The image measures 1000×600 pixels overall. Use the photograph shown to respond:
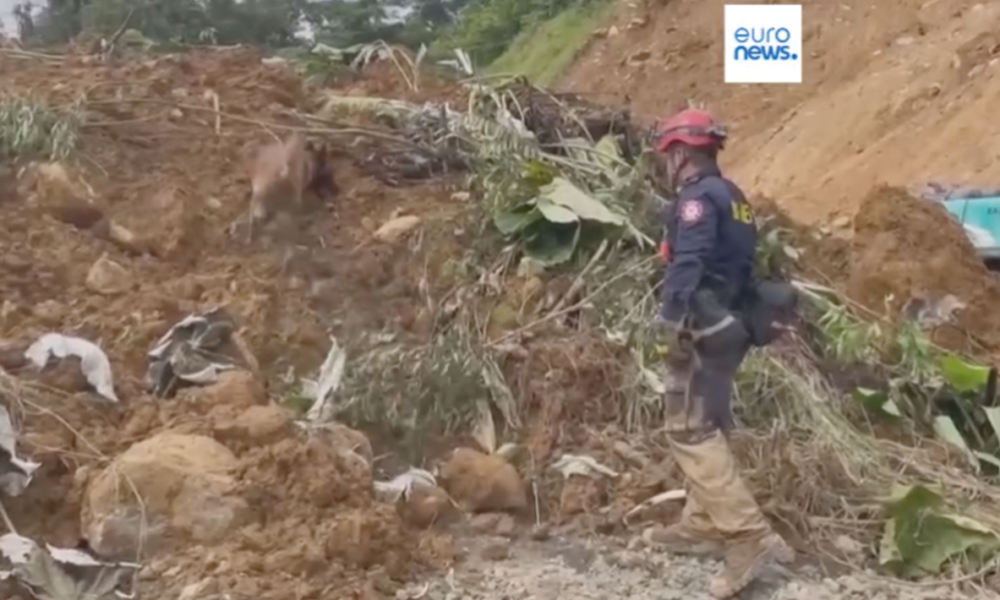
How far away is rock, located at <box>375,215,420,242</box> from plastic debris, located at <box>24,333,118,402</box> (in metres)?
1.70

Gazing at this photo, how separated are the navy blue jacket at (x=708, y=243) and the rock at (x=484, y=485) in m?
0.98

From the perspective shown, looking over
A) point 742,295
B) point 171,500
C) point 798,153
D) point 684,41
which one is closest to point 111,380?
point 171,500

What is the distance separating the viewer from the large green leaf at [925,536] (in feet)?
18.6

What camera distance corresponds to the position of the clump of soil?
7926 millimetres

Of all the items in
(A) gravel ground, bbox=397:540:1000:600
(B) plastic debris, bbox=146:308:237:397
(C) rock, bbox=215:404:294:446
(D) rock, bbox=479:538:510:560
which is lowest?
(A) gravel ground, bbox=397:540:1000:600

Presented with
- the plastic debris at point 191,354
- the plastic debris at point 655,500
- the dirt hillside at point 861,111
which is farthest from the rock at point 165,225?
the dirt hillside at point 861,111

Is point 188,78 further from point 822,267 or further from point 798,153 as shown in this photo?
point 798,153

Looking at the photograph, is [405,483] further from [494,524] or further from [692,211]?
[692,211]

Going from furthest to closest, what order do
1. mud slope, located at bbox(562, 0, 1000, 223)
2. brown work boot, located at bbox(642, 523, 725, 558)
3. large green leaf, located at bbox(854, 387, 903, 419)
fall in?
mud slope, located at bbox(562, 0, 1000, 223)
large green leaf, located at bbox(854, 387, 903, 419)
brown work boot, located at bbox(642, 523, 725, 558)

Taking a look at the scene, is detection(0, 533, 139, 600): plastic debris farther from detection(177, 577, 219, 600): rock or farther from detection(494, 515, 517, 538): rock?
detection(494, 515, 517, 538): rock

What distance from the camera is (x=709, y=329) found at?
17.3ft

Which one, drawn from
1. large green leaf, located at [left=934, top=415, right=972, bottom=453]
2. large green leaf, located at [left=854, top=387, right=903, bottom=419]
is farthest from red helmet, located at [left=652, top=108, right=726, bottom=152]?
large green leaf, located at [left=934, top=415, right=972, bottom=453]

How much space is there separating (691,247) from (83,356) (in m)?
2.22

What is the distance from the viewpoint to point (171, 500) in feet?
17.0
